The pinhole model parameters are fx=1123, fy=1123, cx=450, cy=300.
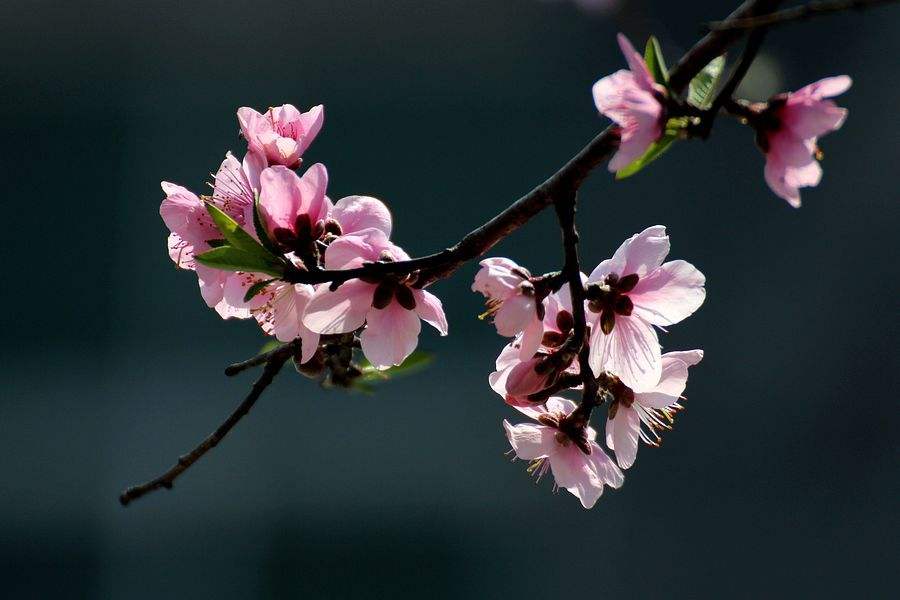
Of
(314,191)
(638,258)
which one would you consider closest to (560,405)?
(638,258)

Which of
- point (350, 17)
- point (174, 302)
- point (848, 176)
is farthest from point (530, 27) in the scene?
point (174, 302)

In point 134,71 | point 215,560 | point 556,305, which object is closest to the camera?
point 556,305

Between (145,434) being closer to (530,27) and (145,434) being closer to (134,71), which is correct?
(134,71)

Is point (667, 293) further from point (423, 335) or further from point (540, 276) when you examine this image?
point (423, 335)

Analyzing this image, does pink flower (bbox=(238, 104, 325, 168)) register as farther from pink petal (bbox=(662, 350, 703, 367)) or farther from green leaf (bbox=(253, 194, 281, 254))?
pink petal (bbox=(662, 350, 703, 367))

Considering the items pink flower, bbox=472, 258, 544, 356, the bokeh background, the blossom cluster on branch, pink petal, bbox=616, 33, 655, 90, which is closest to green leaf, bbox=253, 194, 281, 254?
the blossom cluster on branch

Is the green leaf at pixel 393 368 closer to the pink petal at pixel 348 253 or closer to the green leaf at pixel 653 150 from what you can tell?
the pink petal at pixel 348 253

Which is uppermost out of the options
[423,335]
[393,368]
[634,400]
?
[634,400]

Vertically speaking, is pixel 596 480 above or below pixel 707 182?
above
